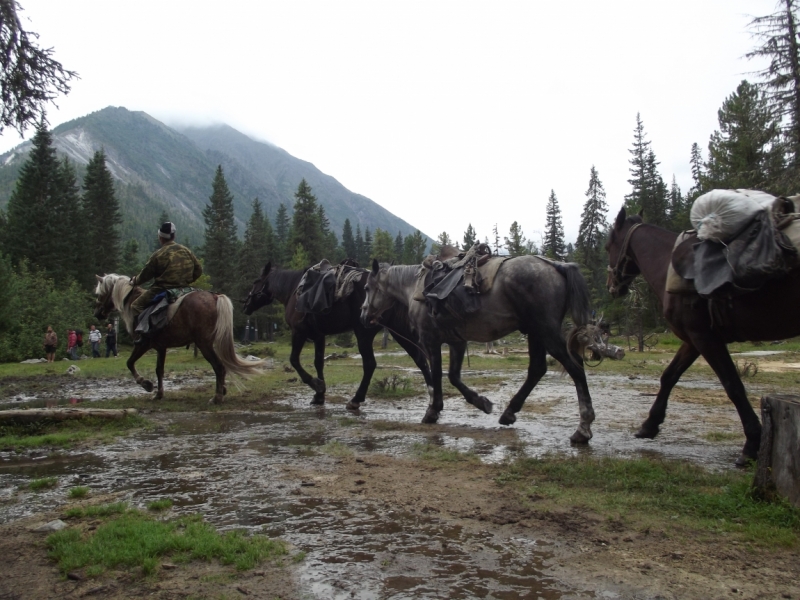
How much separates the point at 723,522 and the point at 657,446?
286 cm

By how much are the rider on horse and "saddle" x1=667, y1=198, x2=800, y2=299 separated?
905 cm

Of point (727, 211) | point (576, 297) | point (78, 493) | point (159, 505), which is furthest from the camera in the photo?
point (576, 297)

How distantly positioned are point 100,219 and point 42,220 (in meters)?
8.35

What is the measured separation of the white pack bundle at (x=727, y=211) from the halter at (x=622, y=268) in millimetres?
1828

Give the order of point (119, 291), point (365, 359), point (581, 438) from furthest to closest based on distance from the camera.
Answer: point (119, 291) → point (365, 359) → point (581, 438)

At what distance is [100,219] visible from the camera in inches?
2400

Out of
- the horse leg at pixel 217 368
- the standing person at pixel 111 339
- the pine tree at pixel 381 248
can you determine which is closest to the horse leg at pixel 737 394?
the horse leg at pixel 217 368

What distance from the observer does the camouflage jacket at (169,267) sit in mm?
10820

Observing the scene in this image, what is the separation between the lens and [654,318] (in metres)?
51.8

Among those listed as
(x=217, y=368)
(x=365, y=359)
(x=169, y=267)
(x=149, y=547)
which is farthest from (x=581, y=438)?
(x=169, y=267)

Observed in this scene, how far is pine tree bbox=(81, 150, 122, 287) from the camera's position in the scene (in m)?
58.1

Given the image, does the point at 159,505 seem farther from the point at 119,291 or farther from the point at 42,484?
the point at 119,291

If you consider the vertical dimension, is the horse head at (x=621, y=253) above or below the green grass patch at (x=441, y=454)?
above

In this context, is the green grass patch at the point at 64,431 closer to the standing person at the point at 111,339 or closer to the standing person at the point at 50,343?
the standing person at the point at 50,343
